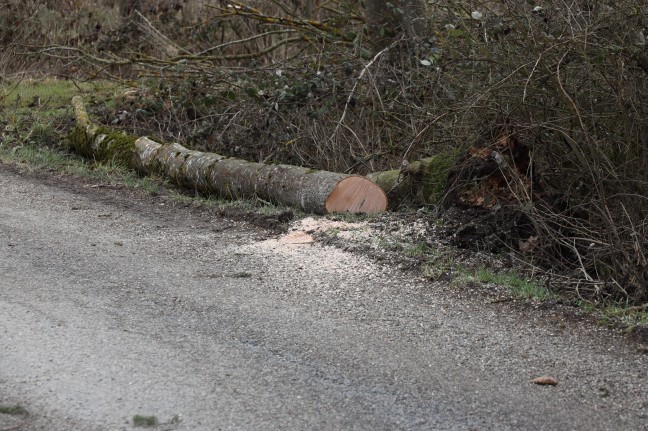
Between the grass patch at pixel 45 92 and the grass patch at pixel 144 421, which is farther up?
the grass patch at pixel 144 421

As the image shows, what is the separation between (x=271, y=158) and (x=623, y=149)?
4917 millimetres

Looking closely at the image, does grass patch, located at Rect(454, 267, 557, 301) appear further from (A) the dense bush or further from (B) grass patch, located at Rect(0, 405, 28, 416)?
(B) grass patch, located at Rect(0, 405, 28, 416)

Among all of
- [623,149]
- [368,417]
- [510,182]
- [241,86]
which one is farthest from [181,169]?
[368,417]

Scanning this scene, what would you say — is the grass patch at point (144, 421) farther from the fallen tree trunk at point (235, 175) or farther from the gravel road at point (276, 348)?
the fallen tree trunk at point (235, 175)

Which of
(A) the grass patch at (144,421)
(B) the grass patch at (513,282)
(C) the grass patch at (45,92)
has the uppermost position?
(A) the grass patch at (144,421)

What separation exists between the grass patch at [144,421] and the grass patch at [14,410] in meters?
0.53

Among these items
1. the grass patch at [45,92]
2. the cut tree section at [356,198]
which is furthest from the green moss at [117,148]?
the cut tree section at [356,198]

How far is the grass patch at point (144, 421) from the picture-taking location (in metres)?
4.37

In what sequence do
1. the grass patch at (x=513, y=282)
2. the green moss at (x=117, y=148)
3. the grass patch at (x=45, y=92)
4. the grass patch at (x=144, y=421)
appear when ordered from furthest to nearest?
the grass patch at (x=45, y=92), the green moss at (x=117, y=148), the grass patch at (x=513, y=282), the grass patch at (x=144, y=421)

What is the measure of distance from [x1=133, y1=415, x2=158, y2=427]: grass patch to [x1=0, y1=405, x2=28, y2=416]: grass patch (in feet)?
1.74

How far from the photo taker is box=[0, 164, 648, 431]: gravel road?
15.0ft

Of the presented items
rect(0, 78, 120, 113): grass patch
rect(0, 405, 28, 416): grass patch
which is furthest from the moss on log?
rect(0, 78, 120, 113): grass patch

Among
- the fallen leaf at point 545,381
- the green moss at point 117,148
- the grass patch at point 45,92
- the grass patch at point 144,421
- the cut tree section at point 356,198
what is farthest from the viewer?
the grass patch at point 45,92

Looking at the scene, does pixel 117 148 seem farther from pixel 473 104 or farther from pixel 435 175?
pixel 473 104
